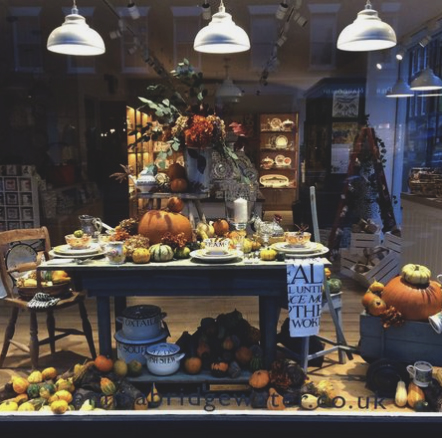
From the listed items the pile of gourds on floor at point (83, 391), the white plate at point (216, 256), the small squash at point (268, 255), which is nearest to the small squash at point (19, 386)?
the pile of gourds on floor at point (83, 391)

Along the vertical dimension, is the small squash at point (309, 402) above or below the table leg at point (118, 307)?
below

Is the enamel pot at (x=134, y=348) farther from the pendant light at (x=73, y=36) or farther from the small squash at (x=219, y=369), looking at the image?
the pendant light at (x=73, y=36)

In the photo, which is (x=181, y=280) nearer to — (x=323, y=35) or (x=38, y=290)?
(x=38, y=290)

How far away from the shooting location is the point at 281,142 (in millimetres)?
5152

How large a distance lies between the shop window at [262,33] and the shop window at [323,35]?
0.38 meters

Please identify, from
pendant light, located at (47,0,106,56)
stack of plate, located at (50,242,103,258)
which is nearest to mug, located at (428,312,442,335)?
stack of plate, located at (50,242,103,258)

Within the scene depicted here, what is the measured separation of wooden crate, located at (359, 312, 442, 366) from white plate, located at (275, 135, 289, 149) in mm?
2605

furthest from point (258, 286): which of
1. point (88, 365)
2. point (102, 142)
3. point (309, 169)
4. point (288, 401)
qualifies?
point (102, 142)

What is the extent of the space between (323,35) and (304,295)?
3.44m

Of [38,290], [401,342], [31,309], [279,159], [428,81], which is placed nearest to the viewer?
[401,342]

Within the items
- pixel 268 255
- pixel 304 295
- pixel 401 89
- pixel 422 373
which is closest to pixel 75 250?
pixel 268 255

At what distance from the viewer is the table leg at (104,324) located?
2.71 metres

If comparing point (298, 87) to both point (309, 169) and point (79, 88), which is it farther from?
point (79, 88)

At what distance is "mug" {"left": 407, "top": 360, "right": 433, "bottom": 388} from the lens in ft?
8.56
